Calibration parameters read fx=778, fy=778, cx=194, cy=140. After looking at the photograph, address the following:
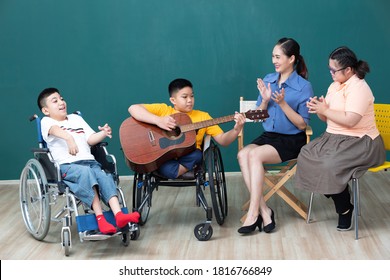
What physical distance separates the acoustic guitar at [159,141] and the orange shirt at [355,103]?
16.3 inches

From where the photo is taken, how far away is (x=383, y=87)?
5.83 metres

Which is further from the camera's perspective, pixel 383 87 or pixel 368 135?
pixel 383 87

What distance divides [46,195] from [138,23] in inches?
75.9

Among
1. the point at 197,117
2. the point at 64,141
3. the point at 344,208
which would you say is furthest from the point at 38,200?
the point at 344,208

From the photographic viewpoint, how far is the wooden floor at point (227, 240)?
4215 millimetres

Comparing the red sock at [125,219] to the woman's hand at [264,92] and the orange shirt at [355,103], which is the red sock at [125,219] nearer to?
the woman's hand at [264,92]

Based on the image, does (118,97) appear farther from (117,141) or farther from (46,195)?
(46,195)

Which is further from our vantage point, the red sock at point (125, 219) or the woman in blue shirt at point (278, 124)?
the woman in blue shirt at point (278, 124)

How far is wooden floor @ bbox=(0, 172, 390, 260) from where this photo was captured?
4.21 m

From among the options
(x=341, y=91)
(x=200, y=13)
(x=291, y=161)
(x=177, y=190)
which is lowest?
(x=177, y=190)

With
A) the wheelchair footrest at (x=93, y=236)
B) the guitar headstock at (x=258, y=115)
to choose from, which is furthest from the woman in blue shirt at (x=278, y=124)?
the wheelchair footrest at (x=93, y=236)

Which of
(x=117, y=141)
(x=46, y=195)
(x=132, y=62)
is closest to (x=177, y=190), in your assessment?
(x=117, y=141)

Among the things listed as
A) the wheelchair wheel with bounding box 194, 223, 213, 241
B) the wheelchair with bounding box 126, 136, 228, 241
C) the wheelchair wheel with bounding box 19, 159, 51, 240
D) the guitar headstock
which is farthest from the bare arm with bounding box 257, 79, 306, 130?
the wheelchair wheel with bounding box 19, 159, 51, 240

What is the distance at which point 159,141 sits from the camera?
4527 mm
